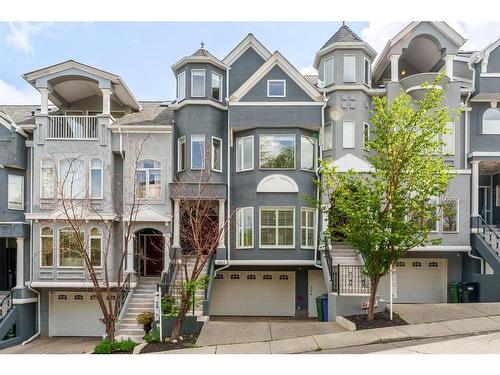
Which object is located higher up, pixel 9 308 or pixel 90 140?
pixel 90 140

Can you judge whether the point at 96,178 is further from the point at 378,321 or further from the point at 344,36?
the point at 344,36

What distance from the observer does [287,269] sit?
51.0ft

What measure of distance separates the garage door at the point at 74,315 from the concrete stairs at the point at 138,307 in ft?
7.97

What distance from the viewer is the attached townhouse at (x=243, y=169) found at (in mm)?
14547

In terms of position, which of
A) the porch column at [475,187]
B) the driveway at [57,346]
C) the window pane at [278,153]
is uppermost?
the window pane at [278,153]

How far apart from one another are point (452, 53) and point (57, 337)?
1922 cm

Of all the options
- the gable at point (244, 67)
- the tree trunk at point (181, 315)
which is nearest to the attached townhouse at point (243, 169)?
the gable at point (244, 67)

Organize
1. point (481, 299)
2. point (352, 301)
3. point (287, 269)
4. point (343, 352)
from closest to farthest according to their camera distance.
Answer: point (343, 352) → point (352, 301) → point (481, 299) → point (287, 269)

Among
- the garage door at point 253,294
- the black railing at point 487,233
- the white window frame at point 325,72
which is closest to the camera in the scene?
the black railing at point 487,233

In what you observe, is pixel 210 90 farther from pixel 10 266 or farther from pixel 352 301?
pixel 10 266

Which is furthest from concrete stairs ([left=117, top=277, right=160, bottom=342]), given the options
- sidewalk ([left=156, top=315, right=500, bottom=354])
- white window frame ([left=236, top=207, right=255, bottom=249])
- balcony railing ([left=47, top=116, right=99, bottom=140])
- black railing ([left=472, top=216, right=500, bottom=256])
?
black railing ([left=472, top=216, right=500, bottom=256])

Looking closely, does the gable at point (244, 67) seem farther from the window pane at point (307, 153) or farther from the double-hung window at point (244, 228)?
the double-hung window at point (244, 228)

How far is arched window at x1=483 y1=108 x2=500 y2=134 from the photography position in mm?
15562

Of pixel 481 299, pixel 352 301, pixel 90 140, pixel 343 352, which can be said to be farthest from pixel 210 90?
pixel 481 299
